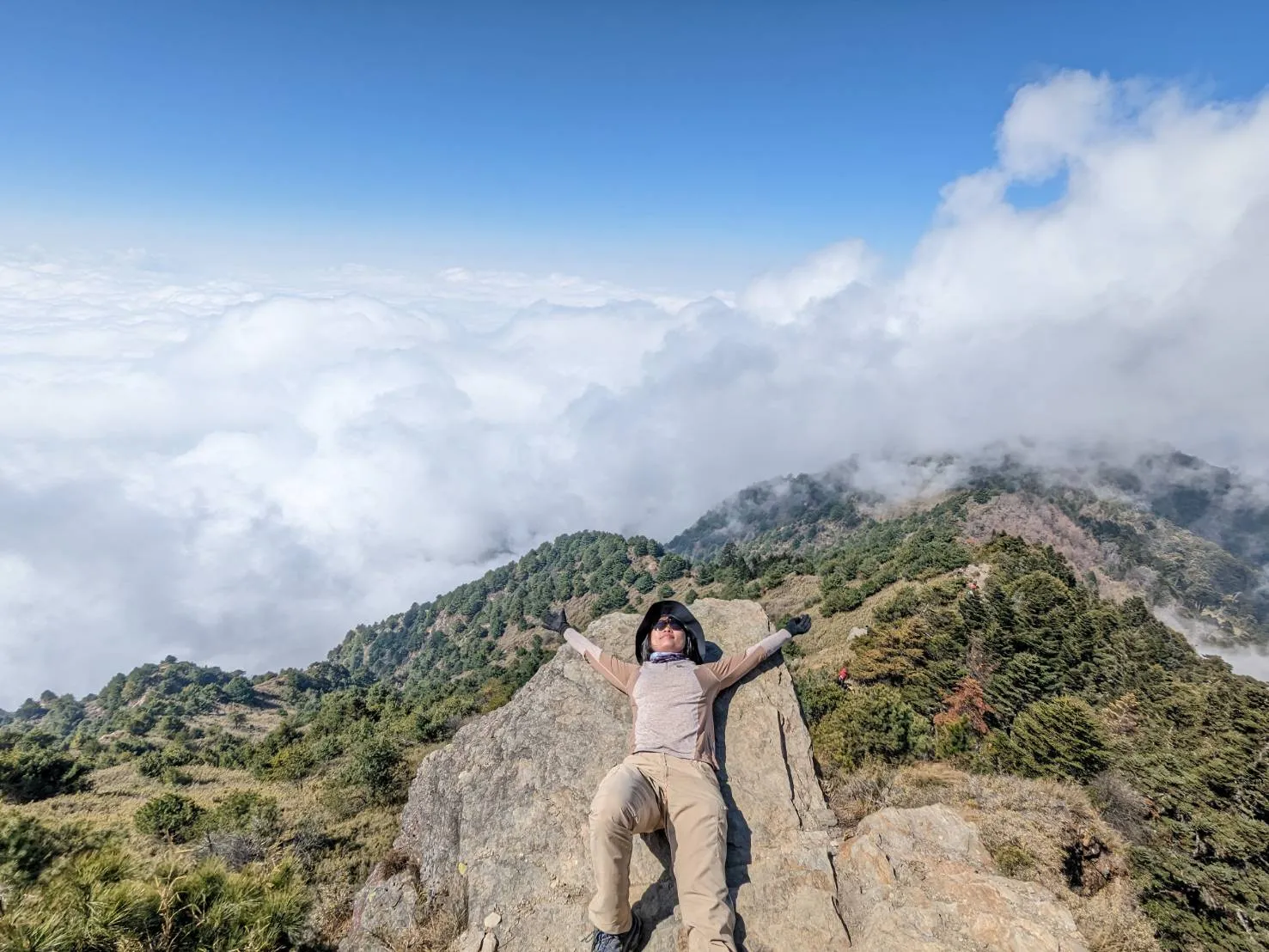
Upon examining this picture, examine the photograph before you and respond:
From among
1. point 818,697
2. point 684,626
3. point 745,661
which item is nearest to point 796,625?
point 745,661

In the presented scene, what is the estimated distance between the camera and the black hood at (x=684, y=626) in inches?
381

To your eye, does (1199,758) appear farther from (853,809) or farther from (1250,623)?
(1250,623)

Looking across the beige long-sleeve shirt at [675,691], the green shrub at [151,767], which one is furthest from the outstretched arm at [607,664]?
the green shrub at [151,767]

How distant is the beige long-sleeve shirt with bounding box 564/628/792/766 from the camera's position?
26.9 feet

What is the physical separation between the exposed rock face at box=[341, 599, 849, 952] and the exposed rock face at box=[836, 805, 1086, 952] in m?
0.38

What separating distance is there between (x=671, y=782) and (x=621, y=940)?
176cm

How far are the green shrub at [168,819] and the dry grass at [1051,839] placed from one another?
16.8 m

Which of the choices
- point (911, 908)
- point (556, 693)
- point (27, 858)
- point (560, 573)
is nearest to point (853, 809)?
point (911, 908)

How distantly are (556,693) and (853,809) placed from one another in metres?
5.31

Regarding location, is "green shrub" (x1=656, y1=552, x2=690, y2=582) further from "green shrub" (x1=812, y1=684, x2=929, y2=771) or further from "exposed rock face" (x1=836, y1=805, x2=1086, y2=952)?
"exposed rock face" (x1=836, y1=805, x2=1086, y2=952)

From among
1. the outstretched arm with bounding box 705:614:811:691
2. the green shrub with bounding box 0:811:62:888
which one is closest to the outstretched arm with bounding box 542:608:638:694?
the outstretched arm with bounding box 705:614:811:691

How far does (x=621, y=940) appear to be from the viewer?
6.41 metres

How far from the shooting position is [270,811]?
608 inches

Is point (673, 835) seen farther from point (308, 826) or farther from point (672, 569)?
point (672, 569)
